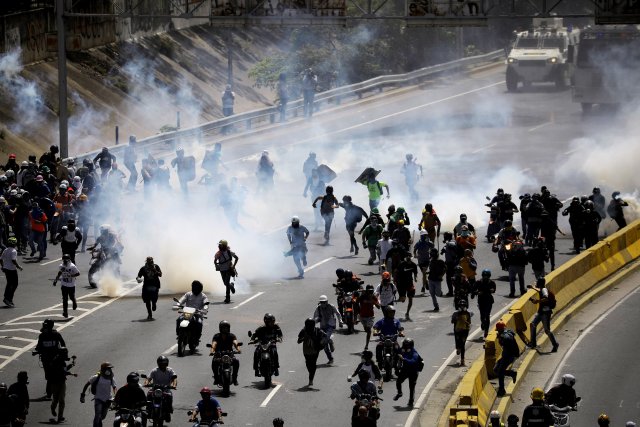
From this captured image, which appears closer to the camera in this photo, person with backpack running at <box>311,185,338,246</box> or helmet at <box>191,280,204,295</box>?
helmet at <box>191,280,204,295</box>

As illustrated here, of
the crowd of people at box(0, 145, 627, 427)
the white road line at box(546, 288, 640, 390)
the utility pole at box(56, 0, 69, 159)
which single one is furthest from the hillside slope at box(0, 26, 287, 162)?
the white road line at box(546, 288, 640, 390)

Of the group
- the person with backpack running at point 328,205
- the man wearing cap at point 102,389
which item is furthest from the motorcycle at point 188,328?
the person with backpack running at point 328,205

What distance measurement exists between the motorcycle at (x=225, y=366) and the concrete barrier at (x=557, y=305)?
3.54 metres

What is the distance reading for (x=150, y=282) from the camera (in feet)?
101

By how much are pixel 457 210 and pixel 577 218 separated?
4.55 metres

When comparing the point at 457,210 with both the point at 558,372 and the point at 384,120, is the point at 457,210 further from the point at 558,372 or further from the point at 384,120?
the point at 384,120

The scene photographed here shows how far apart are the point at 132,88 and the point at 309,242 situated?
20464 mm

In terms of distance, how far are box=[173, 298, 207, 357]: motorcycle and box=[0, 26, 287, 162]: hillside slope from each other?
69.1 ft

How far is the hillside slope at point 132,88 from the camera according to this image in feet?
170

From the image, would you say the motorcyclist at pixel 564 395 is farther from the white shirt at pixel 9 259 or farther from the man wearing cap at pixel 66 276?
the white shirt at pixel 9 259

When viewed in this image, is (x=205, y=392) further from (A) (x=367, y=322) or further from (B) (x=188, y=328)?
(A) (x=367, y=322)

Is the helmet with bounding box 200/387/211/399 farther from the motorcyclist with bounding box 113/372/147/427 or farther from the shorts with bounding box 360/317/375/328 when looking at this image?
the shorts with bounding box 360/317/375/328

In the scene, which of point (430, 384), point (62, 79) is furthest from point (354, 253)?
point (62, 79)

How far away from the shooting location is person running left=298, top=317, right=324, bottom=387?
1048 inches
